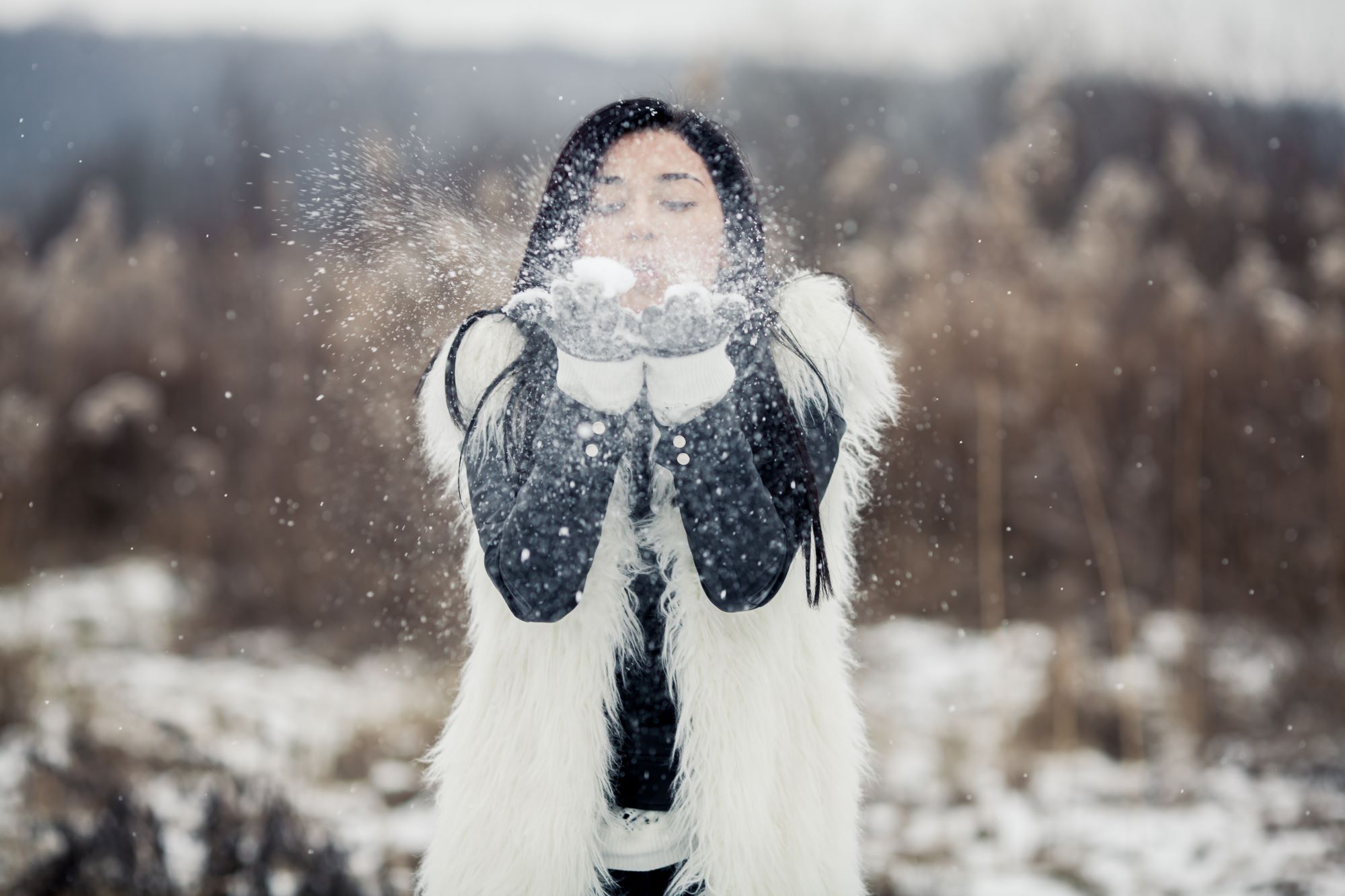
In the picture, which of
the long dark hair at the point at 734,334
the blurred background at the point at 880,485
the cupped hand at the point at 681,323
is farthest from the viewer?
the blurred background at the point at 880,485

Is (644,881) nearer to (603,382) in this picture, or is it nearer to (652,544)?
(652,544)

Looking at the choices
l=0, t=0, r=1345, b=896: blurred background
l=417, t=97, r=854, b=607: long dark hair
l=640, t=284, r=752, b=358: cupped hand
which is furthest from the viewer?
l=0, t=0, r=1345, b=896: blurred background

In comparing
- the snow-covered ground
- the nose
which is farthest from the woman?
the snow-covered ground

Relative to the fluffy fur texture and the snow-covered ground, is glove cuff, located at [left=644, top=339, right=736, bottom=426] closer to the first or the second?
the fluffy fur texture

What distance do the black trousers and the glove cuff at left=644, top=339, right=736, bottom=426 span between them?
0.76 m

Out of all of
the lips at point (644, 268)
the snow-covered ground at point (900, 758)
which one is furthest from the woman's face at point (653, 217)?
the snow-covered ground at point (900, 758)

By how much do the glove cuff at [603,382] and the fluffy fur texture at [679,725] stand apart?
0.14 metres

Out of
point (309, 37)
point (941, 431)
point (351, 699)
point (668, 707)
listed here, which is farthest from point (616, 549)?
point (309, 37)

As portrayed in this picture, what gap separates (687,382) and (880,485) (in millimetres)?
3011

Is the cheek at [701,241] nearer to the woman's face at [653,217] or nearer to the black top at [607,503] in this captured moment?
the woman's face at [653,217]

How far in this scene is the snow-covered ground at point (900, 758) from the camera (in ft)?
10.4

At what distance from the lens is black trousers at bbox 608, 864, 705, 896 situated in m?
1.44

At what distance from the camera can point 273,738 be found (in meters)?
3.92

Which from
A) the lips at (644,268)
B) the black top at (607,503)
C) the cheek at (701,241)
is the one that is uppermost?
the cheek at (701,241)
